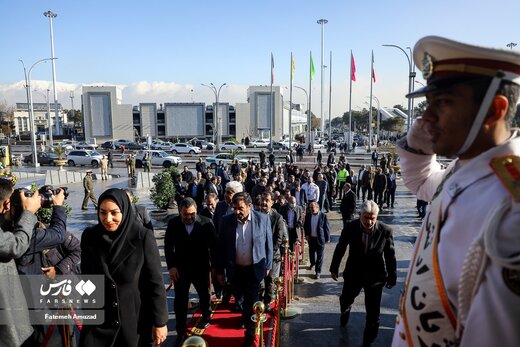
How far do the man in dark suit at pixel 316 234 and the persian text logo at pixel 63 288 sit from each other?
4634 millimetres

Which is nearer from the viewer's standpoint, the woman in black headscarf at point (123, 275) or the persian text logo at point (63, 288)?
the woman in black headscarf at point (123, 275)

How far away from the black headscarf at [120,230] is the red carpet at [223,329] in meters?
2.40

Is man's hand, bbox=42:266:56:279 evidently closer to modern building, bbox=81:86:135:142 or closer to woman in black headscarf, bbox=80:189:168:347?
woman in black headscarf, bbox=80:189:168:347

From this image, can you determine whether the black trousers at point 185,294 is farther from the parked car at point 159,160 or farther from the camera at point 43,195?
the parked car at point 159,160

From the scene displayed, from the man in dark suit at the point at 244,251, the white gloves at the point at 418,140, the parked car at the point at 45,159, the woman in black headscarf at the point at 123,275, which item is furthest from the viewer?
the parked car at the point at 45,159

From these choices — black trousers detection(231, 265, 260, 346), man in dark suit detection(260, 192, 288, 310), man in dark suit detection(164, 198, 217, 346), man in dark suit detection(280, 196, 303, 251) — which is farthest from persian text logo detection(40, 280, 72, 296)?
man in dark suit detection(280, 196, 303, 251)

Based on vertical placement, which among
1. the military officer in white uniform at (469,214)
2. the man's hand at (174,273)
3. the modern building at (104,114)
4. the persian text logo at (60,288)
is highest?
the modern building at (104,114)

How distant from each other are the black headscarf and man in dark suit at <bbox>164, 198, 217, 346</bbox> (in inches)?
69.9

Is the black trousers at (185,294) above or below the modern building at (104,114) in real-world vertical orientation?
below

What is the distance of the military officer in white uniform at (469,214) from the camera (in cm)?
98

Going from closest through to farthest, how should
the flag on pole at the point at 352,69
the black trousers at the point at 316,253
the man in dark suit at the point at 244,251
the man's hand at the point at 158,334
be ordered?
the man's hand at the point at 158,334
the man in dark suit at the point at 244,251
the black trousers at the point at 316,253
the flag on pole at the point at 352,69

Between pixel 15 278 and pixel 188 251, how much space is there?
7.14 feet

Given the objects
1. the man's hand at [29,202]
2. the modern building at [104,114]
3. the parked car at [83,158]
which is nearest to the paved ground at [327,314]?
the man's hand at [29,202]

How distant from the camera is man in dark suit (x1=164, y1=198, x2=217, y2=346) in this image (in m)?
5.06
